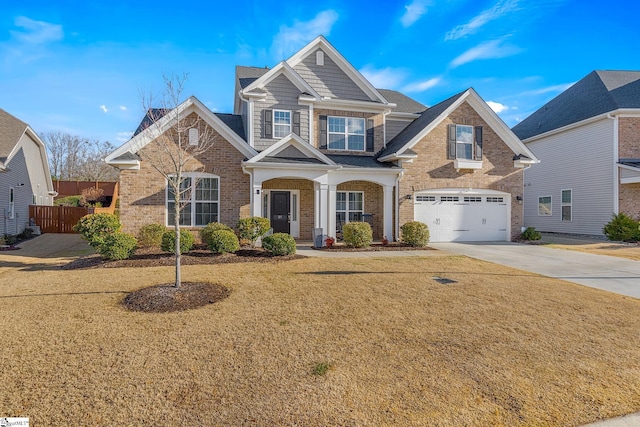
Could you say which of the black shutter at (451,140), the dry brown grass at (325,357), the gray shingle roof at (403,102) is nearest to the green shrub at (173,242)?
the dry brown grass at (325,357)

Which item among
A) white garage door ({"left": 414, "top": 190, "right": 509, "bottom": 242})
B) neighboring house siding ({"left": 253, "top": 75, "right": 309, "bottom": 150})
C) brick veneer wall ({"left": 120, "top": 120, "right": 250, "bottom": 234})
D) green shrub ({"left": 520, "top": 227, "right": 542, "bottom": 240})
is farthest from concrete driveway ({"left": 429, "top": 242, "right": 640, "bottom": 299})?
brick veneer wall ({"left": 120, "top": 120, "right": 250, "bottom": 234})

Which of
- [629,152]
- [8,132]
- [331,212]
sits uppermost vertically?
[8,132]

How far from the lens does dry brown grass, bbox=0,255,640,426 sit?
313 centimetres

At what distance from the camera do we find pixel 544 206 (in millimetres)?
21984

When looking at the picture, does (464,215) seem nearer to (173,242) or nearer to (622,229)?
(622,229)

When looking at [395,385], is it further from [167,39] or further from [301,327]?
[167,39]

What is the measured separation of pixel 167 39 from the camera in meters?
11.4

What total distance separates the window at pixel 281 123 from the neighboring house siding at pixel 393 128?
572cm

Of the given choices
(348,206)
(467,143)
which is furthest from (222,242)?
(467,143)

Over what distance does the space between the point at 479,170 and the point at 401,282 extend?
10730 mm

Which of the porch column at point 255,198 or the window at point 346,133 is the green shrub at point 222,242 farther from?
the window at point 346,133

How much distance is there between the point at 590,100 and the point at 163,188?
2257 cm

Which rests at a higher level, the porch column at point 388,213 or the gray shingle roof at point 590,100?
the gray shingle roof at point 590,100

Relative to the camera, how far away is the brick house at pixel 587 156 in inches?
685
